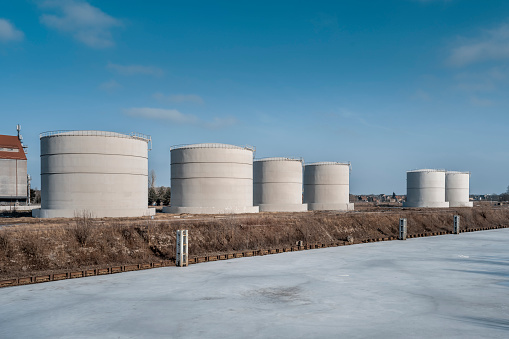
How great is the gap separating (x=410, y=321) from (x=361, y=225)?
121 ft

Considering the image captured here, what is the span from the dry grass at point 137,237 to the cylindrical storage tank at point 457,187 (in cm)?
6342

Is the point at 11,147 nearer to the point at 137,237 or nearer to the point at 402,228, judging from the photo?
the point at 137,237

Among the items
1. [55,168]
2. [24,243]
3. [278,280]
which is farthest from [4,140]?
[278,280]

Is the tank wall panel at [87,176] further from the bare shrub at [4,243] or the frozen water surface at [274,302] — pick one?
the frozen water surface at [274,302]

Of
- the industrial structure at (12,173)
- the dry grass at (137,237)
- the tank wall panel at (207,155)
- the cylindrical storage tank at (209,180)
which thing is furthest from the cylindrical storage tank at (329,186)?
the industrial structure at (12,173)

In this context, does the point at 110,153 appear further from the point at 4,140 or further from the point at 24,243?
the point at 4,140

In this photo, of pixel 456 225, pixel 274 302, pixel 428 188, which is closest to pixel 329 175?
pixel 456 225

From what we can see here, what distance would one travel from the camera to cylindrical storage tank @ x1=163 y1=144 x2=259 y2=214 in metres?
53.8

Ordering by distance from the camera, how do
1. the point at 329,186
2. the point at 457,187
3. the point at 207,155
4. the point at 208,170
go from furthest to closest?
the point at 457,187 < the point at 329,186 < the point at 207,155 < the point at 208,170

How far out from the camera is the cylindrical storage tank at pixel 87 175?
4328cm

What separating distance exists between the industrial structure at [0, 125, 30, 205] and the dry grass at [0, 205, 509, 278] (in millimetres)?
33936

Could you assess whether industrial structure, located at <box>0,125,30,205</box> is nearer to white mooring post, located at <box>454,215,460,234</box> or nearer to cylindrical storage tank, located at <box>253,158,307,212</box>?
cylindrical storage tank, located at <box>253,158,307,212</box>

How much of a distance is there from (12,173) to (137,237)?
49.4m

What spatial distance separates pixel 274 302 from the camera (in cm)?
1967
